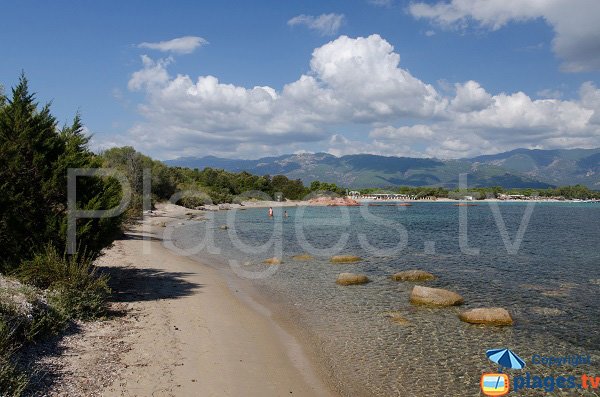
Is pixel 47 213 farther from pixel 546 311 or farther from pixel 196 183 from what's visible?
pixel 196 183

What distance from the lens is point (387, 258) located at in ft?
109

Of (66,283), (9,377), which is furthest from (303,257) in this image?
(9,377)

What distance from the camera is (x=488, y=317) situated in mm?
16000

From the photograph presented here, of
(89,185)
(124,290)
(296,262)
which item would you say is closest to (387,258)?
(296,262)

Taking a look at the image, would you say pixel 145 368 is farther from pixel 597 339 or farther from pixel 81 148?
pixel 597 339

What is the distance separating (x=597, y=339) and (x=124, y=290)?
62.7ft

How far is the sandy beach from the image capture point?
9.45m

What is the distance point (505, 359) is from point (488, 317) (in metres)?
3.81

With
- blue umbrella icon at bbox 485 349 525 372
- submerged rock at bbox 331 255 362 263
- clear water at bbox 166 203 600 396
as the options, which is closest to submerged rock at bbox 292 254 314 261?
clear water at bbox 166 203 600 396

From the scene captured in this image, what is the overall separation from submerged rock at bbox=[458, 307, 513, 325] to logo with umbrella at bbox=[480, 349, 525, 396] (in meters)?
2.85

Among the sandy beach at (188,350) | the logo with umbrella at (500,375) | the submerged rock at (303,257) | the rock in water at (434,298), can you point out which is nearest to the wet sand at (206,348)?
the sandy beach at (188,350)

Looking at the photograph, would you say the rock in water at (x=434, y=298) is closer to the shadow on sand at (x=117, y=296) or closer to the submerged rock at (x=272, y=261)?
the shadow on sand at (x=117, y=296)

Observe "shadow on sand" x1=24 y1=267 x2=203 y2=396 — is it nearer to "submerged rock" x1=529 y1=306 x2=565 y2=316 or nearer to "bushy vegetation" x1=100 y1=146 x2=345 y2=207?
"bushy vegetation" x1=100 y1=146 x2=345 y2=207

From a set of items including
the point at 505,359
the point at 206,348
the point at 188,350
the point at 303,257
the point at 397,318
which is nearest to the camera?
the point at 188,350
